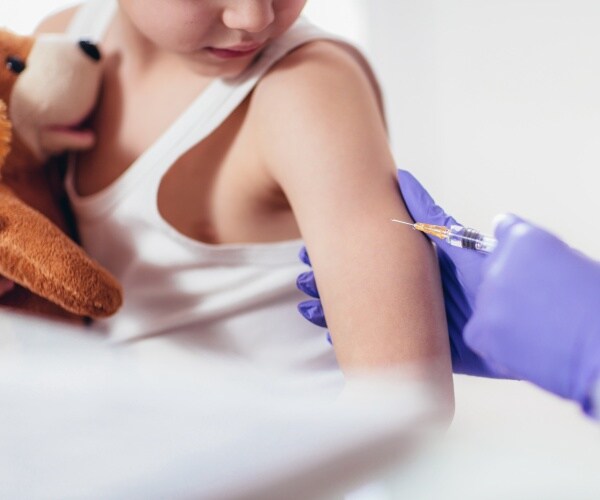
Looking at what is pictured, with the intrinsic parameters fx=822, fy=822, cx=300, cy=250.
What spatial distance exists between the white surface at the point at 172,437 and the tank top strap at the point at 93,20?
0.61 meters

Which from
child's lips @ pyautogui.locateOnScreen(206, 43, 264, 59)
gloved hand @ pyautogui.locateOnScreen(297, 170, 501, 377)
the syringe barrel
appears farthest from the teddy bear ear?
the syringe barrel

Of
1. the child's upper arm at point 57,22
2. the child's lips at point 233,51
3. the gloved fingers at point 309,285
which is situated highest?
the child's lips at point 233,51

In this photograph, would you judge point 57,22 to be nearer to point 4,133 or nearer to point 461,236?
point 4,133

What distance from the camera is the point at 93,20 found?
3.59ft

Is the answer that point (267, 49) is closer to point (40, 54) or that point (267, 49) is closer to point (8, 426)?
point (40, 54)

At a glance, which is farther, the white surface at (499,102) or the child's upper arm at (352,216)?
the white surface at (499,102)

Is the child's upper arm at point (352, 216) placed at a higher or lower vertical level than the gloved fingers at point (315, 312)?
higher

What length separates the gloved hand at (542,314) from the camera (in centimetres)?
56

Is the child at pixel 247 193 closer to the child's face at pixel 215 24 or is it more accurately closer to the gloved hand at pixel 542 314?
the child's face at pixel 215 24

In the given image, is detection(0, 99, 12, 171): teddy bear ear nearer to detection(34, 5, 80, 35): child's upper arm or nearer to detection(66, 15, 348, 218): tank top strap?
detection(66, 15, 348, 218): tank top strap

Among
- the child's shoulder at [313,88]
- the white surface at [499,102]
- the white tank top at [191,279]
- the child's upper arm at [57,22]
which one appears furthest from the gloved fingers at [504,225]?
the child's upper arm at [57,22]

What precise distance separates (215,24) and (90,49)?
0.78ft

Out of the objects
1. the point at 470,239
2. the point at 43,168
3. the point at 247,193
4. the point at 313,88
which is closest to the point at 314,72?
the point at 313,88

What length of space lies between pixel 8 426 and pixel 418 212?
42cm
